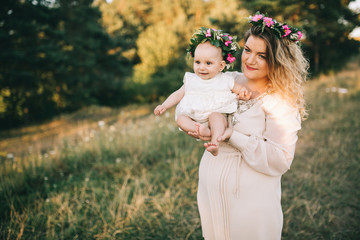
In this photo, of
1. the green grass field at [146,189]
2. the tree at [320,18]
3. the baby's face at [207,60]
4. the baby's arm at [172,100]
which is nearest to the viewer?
the baby's face at [207,60]

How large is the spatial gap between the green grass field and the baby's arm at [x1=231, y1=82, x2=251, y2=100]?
1934 mm

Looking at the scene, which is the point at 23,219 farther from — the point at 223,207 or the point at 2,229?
the point at 223,207

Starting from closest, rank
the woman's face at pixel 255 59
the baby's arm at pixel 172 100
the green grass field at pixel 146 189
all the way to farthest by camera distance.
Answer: the woman's face at pixel 255 59 < the baby's arm at pixel 172 100 < the green grass field at pixel 146 189

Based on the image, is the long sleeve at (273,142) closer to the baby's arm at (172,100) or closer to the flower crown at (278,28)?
the flower crown at (278,28)

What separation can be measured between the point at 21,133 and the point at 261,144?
16756 millimetres

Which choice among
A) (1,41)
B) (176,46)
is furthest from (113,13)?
(1,41)

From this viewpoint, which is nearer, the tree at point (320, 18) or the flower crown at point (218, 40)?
the flower crown at point (218, 40)

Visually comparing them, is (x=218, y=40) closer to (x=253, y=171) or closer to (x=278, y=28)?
(x=278, y=28)

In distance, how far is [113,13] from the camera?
26359 millimetres

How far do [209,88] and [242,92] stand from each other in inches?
10.2

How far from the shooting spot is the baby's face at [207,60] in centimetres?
179

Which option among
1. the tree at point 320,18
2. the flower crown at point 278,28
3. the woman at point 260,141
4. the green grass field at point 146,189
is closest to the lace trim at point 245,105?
the woman at point 260,141

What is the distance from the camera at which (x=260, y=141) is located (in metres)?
1.59

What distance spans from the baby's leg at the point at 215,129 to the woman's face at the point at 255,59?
1.25 ft
